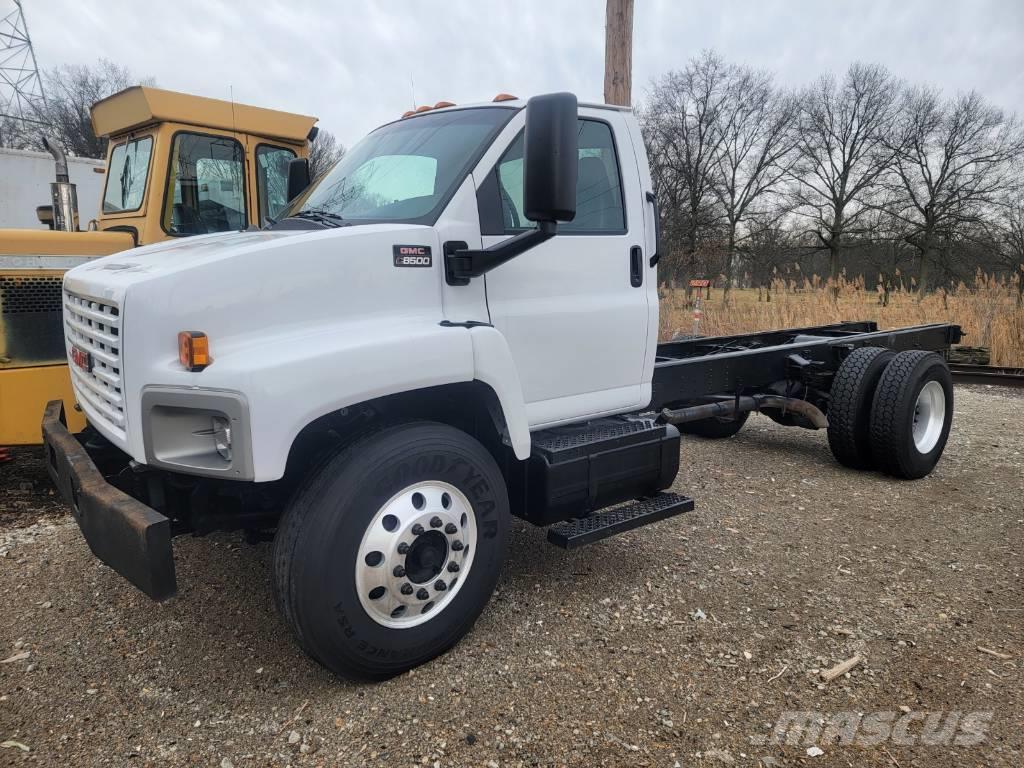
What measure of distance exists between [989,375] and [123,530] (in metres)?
11.3

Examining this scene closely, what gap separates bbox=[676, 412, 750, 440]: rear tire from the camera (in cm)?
699

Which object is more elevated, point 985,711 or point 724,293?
point 724,293

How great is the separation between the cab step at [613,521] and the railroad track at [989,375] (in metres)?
8.61

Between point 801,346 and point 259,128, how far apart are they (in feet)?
15.3

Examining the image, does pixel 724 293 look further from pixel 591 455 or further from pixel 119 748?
pixel 119 748

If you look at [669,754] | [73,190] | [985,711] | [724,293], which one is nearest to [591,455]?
[669,754]

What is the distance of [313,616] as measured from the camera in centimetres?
255

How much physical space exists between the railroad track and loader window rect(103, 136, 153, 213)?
1051 centimetres

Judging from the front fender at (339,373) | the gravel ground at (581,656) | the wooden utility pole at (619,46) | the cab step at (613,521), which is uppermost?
the wooden utility pole at (619,46)

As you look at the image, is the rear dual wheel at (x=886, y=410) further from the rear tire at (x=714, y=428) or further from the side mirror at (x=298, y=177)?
the side mirror at (x=298, y=177)

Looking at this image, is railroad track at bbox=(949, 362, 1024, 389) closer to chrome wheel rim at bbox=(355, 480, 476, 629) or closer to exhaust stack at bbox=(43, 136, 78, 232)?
chrome wheel rim at bbox=(355, 480, 476, 629)

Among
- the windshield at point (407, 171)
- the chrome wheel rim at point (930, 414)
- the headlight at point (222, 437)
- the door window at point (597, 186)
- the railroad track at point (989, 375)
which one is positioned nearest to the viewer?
the headlight at point (222, 437)

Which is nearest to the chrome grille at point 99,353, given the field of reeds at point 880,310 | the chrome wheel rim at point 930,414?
the chrome wheel rim at point 930,414

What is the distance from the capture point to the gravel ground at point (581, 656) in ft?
8.30
